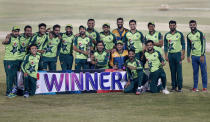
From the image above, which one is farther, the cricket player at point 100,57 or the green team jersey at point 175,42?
the cricket player at point 100,57

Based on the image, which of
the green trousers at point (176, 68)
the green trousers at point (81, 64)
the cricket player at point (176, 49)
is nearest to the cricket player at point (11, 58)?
the green trousers at point (81, 64)

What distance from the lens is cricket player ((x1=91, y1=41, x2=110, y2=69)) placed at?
1691 cm

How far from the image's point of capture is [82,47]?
17.2m

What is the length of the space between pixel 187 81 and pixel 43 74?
4.96 m

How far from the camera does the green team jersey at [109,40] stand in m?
17.5

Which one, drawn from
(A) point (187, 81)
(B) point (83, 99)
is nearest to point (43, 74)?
(B) point (83, 99)

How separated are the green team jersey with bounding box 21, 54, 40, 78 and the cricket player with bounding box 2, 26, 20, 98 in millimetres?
306

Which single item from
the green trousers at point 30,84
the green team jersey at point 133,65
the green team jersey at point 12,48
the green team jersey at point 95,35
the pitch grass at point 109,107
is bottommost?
the pitch grass at point 109,107

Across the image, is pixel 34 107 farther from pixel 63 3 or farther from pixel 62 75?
pixel 63 3

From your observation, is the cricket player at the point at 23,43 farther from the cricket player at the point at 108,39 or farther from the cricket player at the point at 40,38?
the cricket player at the point at 108,39

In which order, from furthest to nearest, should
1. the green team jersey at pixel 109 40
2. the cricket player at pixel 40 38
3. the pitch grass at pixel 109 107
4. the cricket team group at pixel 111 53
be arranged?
the green team jersey at pixel 109 40
the cricket player at pixel 40 38
the cricket team group at pixel 111 53
the pitch grass at pixel 109 107

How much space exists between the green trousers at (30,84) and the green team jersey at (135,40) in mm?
3022

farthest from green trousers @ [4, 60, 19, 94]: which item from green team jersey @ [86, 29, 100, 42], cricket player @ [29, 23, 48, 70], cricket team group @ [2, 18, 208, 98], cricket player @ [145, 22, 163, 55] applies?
cricket player @ [145, 22, 163, 55]

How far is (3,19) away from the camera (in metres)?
36.4
